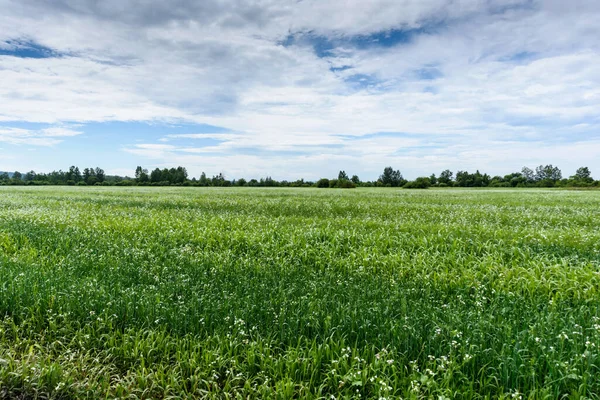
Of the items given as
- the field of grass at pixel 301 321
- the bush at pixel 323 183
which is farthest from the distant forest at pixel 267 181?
the field of grass at pixel 301 321

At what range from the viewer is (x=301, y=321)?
4582mm

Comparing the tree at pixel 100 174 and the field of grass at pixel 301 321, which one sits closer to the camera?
the field of grass at pixel 301 321

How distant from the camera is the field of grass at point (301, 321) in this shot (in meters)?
3.45

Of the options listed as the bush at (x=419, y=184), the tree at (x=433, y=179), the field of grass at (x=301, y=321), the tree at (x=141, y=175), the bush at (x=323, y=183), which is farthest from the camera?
the tree at (x=141, y=175)

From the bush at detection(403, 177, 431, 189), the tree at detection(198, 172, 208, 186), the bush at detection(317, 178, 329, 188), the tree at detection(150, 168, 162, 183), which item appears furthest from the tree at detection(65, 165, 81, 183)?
the bush at detection(403, 177, 431, 189)

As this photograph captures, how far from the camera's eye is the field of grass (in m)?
3.45

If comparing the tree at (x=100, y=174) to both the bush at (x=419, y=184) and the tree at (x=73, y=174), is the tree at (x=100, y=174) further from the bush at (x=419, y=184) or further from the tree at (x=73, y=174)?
the bush at (x=419, y=184)

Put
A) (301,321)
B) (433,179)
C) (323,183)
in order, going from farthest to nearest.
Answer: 1. (433,179)
2. (323,183)
3. (301,321)

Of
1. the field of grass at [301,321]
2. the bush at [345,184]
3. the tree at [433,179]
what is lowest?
the field of grass at [301,321]

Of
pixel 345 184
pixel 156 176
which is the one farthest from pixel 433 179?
pixel 156 176

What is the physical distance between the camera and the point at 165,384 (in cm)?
351

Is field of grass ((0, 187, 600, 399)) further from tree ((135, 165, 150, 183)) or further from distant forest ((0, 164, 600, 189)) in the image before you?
tree ((135, 165, 150, 183))

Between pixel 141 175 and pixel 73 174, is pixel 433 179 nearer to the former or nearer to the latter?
pixel 141 175

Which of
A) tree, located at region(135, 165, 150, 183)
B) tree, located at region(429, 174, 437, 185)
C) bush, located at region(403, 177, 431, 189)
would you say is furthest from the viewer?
tree, located at region(135, 165, 150, 183)
